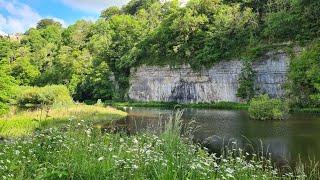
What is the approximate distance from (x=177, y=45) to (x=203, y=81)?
30.5ft

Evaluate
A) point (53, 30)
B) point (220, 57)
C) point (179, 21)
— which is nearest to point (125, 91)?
point (179, 21)

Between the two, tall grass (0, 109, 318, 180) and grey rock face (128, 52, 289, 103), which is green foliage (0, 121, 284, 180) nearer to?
tall grass (0, 109, 318, 180)

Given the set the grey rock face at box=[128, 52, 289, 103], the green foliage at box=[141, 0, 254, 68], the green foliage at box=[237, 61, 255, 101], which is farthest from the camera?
the green foliage at box=[141, 0, 254, 68]

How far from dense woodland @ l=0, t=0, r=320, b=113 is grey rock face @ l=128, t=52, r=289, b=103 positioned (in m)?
1.54

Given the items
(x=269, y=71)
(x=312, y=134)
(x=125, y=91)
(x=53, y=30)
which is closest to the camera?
(x=312, y=134)

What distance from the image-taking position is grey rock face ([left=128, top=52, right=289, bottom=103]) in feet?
215

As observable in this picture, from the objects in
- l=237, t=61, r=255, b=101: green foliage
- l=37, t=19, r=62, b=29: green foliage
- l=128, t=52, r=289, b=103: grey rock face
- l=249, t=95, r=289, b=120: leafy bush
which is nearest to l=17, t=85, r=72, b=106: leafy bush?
l=128, t=52, r=289, b=103: grey rock face

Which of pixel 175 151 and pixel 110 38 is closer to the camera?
pixel 175 151

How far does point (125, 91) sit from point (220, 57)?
87.9 feet

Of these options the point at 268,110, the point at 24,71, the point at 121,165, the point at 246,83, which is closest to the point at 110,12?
the point at 24,71

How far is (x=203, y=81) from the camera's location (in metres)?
77.2

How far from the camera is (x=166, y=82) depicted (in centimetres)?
8412

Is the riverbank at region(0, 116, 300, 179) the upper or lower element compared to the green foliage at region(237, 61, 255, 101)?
lower

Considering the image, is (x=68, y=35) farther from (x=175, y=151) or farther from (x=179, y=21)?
(x=175, y=151)
